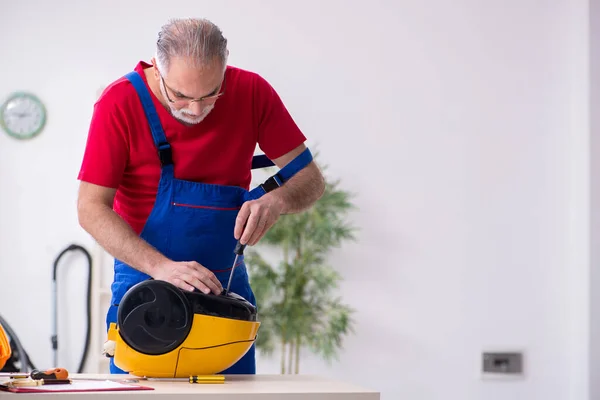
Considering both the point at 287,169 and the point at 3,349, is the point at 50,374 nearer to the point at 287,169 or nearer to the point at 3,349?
the point at 3,349

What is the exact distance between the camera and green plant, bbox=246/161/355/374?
13.9ft

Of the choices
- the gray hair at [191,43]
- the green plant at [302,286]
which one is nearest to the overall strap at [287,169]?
the gray hair at [191,43]

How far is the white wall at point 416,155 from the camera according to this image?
14.3 ft

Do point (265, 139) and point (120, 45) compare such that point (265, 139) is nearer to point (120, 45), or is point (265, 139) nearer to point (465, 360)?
point (120, 45)

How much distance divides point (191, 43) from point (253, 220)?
1.37ft

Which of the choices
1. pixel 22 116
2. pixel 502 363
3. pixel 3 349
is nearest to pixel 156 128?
pixel 3 349

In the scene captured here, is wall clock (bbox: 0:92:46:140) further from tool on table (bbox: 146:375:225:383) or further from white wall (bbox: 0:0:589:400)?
tool on table (bbox: 146:375:225:383)

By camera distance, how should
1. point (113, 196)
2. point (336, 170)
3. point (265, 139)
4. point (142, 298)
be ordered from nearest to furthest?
point (142, 298), point (113, 196), point (265, 139), point (336, 170)

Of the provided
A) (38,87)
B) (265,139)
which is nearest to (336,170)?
(38,87)

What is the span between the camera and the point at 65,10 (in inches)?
173

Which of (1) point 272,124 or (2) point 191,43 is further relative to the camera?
(1) point 272,124

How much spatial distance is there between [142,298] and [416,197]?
3294 mm

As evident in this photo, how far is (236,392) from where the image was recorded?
1.41m

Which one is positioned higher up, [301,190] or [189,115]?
[189,115]
